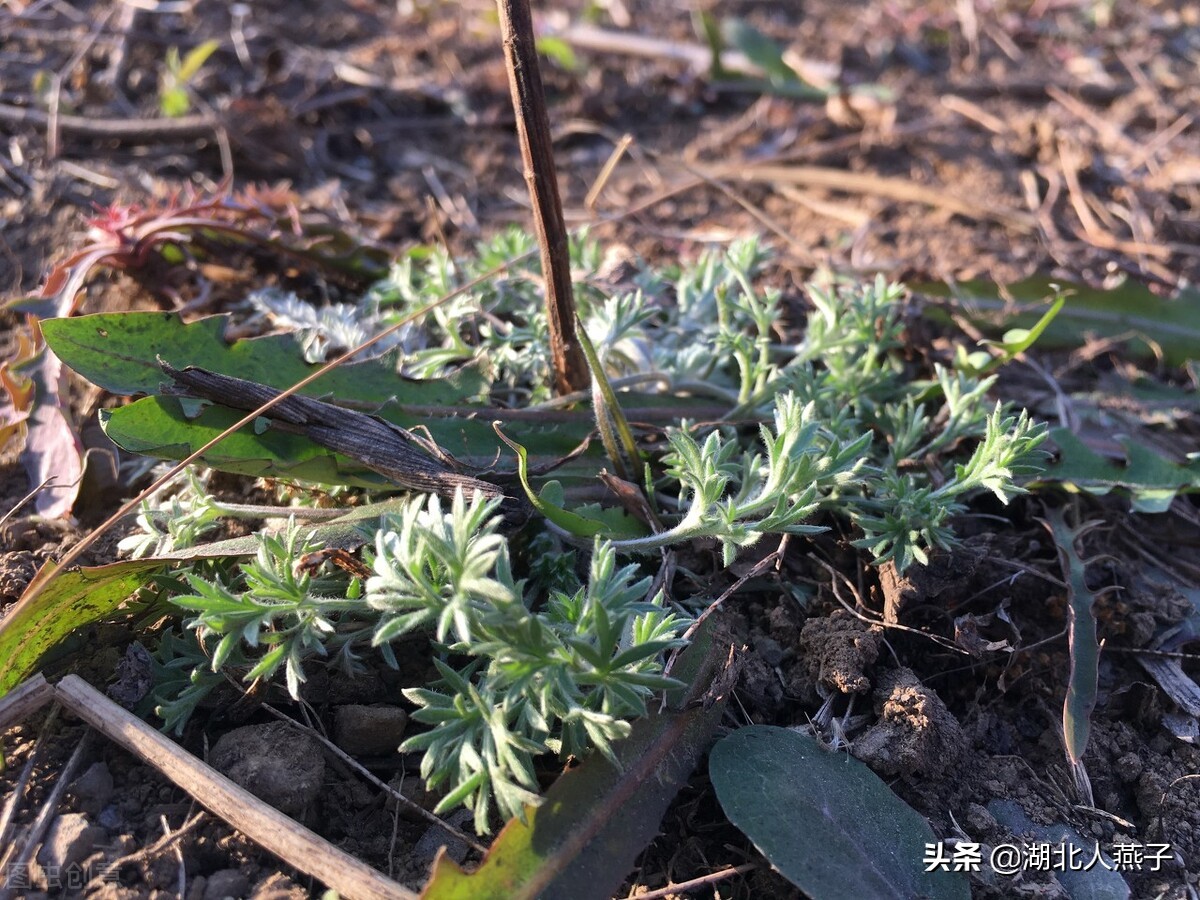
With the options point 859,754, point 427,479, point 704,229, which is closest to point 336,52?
point 704,229

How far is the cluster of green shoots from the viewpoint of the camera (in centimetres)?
147

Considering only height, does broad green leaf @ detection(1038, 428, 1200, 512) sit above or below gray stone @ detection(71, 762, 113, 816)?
below

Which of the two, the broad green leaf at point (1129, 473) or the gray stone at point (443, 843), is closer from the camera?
the gray stone at point (443, 843)

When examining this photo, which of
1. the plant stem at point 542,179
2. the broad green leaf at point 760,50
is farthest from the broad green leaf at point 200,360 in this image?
the broad green leaf at point 760,50

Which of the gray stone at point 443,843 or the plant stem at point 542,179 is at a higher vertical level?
the plant stem at point 542,179

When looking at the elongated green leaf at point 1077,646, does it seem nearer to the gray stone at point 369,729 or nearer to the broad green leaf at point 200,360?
the gray stone at point 369,729

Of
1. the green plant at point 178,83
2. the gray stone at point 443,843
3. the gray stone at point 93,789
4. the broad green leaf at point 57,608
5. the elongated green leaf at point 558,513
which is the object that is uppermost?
the green plant at point 178,83

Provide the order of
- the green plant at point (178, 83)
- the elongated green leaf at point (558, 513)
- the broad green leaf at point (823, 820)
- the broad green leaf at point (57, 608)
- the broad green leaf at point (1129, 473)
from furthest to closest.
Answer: the green plant at point (178, 83) → the broad green leaf at point (1129, 473) → the elongated green leaf at point (558, 513) → the broad green leaf at point (57, 608) → the broad green leaf at point (823, 820)

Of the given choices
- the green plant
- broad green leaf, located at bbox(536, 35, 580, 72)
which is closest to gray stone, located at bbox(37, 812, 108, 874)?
the green plant

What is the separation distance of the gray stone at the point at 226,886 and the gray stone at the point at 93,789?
267 millimetres

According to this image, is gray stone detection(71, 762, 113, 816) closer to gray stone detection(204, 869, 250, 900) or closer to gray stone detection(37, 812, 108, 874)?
gray stone detection(37, 812, 108, 874)

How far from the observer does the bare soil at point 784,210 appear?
1713mm

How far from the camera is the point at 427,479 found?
5.90ft

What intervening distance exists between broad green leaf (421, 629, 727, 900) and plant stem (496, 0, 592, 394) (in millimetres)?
868
